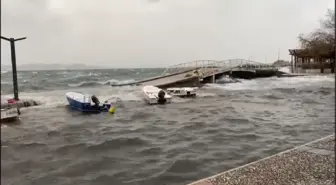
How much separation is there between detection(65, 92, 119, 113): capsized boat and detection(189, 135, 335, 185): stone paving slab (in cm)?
269

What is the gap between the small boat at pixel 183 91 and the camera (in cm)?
867

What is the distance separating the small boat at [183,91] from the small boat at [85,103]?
2.76m

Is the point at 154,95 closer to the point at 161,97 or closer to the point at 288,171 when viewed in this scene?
the point at 161,97

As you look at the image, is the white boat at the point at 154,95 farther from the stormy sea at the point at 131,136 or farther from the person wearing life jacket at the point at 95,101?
the person wearing life jacket at the point at 95,101

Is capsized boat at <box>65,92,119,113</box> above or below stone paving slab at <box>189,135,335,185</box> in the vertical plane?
above

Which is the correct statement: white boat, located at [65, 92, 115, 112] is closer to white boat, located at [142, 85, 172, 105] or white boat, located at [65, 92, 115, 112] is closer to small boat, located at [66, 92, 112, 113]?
small boat, located at [66, 92, 112, 113]

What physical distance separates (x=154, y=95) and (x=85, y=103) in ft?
8.61

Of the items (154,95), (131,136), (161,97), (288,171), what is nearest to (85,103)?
(131,136)

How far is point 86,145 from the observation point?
217 inches

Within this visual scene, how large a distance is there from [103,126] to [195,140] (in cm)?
188

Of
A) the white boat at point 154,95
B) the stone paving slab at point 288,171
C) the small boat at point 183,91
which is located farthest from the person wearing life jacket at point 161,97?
the stone paving slab at point 288,171

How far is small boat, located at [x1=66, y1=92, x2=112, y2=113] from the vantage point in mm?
5359

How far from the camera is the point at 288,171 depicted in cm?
361

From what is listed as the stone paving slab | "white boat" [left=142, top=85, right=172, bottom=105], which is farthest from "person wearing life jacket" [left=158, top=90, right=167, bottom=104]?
the stone paving slab
